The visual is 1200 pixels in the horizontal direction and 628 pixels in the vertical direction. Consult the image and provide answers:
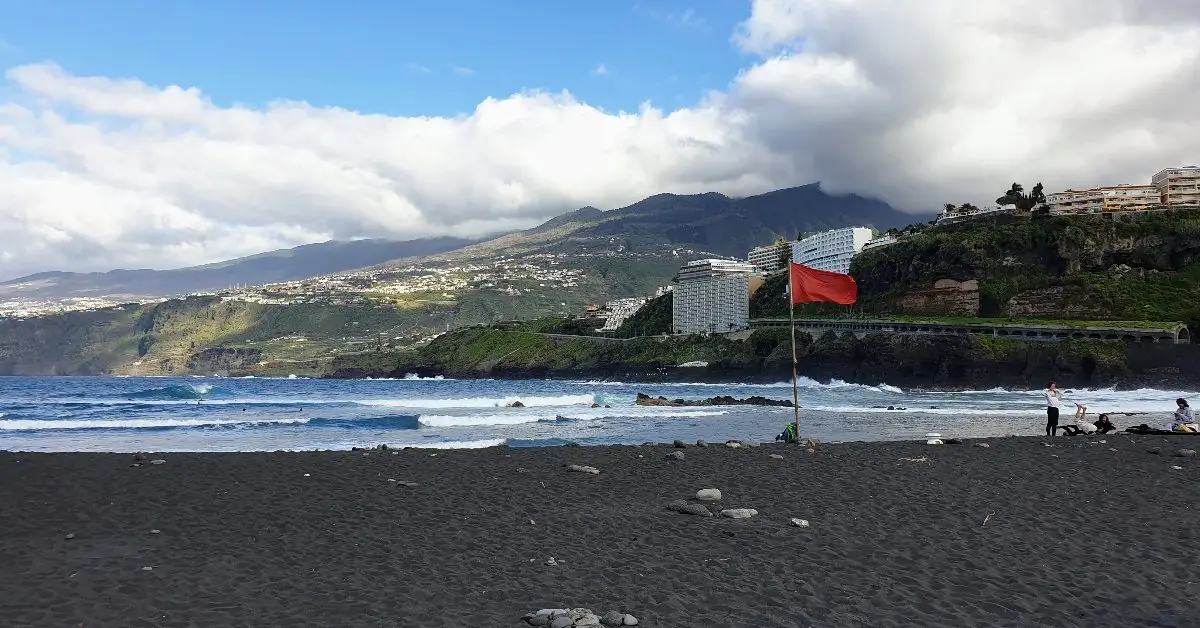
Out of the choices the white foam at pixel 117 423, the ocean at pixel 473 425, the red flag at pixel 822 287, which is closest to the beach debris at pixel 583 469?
the red flag at pixel 822 287

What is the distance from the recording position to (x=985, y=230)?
10600cm

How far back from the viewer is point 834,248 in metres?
179

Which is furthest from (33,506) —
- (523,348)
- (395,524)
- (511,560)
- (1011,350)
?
(523,348)

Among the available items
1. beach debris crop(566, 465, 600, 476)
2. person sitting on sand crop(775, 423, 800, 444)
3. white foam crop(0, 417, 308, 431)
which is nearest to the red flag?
person sitting on sand crop(775, 423, 800, 444)

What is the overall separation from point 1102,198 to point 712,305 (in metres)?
71.3

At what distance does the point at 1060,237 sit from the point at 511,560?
104 m

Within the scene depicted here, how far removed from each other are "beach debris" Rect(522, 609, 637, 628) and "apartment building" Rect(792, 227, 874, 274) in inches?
6078

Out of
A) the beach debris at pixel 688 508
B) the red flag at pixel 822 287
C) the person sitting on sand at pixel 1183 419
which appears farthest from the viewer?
the person sitting on sand at pixel 1183 419

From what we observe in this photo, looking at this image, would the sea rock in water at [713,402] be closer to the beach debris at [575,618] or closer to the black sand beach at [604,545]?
the black sand beach at [604,545]

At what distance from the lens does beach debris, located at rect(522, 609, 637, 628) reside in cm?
686

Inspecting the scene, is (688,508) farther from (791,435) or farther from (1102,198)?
(1102,198)

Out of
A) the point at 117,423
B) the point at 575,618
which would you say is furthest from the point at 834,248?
the point at 575,618

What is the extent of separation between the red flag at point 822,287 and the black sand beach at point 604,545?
4.72 meters

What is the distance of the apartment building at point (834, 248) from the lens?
16600cm
